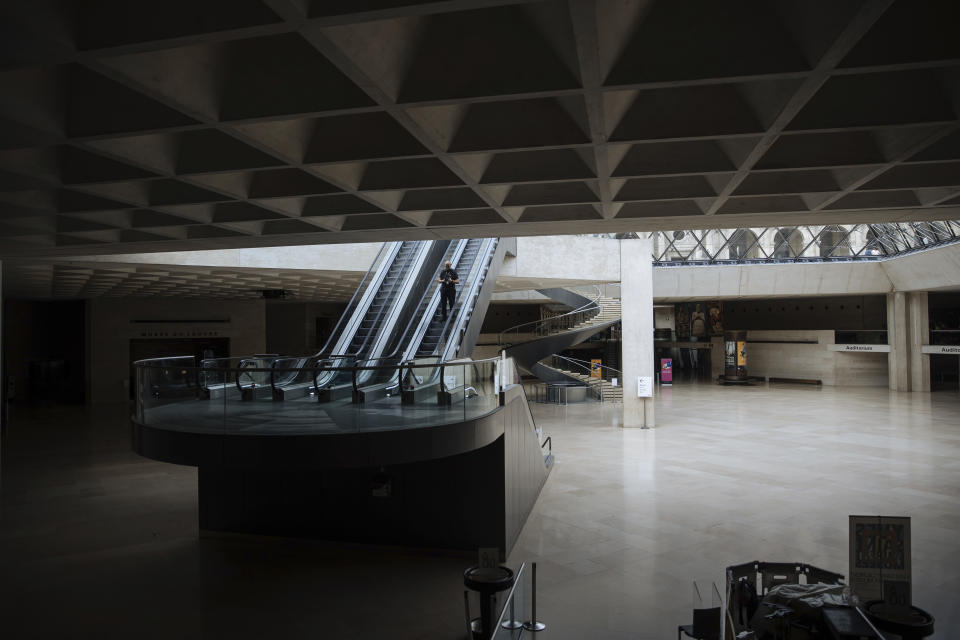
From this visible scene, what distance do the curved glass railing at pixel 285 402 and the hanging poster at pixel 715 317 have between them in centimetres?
3869

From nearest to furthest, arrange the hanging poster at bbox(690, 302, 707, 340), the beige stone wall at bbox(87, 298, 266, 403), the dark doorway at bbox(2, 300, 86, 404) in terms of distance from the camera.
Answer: the beige stone wall at bbox(87, 298, 266, 403) → the dark doorway at bbox(2, 300, 86, 404) → the hanging poster at bbox(690, 302, 707, 340)

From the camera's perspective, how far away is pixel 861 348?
37.1 metres

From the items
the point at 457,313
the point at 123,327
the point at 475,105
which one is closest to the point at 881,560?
the point at 475,105

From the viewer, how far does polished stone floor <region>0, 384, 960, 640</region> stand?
28.2 ft

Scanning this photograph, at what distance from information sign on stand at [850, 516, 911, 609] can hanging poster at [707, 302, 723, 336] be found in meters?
40.0

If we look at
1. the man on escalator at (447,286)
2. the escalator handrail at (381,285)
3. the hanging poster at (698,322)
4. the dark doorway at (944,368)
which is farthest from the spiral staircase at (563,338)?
the dark doorway at (944,368)

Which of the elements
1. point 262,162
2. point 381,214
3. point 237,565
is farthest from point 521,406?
point 262,162

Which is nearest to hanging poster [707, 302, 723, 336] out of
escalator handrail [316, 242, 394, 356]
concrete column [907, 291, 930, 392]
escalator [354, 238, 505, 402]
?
concrete column [907, 291, 930, 392]

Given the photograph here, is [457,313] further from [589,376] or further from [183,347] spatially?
[183,347]

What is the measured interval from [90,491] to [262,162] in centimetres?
1183

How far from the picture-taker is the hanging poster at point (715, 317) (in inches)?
1793

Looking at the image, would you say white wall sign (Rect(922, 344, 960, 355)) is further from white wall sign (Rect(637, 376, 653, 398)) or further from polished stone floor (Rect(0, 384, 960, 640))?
white wall sign (Rect(637, 376, 653, 398))

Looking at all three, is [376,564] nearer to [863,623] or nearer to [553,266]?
[863,623]

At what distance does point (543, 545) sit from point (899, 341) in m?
31.9
